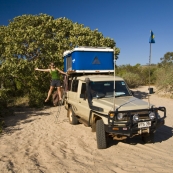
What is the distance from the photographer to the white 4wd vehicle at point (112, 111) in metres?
5.29

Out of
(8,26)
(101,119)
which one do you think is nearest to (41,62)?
(8,26)

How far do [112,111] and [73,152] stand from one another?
1496mm

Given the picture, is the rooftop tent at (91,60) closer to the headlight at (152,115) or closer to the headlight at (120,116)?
the headlight at (120,116)

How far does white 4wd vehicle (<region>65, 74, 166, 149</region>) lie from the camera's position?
17.4 ft

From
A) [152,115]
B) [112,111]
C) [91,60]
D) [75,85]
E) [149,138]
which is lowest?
[149,138]

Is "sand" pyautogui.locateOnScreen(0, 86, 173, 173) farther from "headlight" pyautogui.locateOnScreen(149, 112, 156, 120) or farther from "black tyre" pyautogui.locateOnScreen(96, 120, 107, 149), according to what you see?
"headlight" pyautogui.locateOnScreen(149, 112, 156, 120)

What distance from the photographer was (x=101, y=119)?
574 cm

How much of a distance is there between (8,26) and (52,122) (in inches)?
358

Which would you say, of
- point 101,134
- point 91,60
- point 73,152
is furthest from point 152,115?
point 91,60

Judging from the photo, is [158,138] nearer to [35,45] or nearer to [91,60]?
[91,60]

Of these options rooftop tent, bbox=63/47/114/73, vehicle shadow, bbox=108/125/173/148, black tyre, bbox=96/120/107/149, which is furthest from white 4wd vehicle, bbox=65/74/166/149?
rooftop tent, bbox=63/47/114/73

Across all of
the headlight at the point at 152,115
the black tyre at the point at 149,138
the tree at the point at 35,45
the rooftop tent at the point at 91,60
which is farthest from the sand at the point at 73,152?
the tree at the point at 35,45

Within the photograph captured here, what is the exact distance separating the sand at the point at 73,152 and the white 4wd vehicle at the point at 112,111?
430 millimetres

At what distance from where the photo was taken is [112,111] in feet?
17.3
